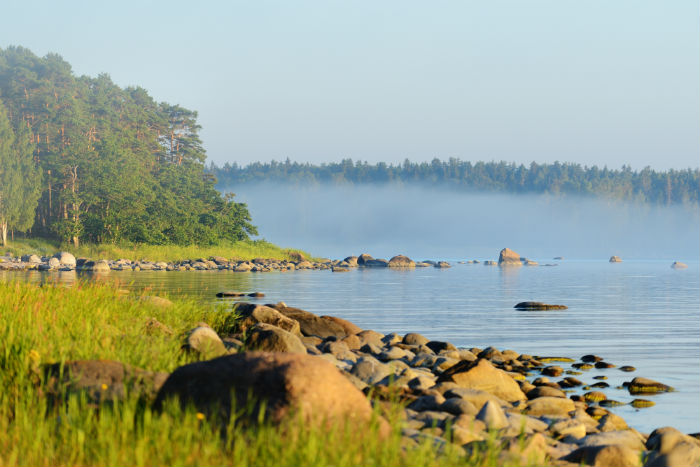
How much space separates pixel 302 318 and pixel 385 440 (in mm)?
11928

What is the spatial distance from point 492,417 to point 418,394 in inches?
66.6

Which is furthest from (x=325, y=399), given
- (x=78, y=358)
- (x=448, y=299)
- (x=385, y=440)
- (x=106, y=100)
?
(x=106, y=100)

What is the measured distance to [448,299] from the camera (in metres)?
33.6

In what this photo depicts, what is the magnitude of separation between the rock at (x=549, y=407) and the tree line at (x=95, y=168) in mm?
57576

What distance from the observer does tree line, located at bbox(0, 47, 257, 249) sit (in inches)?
2494

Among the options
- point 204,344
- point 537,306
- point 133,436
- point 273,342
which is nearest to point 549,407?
point 273,342

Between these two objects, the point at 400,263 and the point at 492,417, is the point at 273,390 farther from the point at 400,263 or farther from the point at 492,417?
the point at 400,263

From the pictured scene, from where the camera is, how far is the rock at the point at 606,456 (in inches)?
286

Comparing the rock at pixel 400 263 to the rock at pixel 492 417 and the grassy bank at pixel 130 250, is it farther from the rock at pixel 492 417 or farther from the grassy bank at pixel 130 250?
the rock at pixel 492 417

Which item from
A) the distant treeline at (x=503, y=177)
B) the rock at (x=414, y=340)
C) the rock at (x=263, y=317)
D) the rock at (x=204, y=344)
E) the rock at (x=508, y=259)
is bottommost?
the rock at (x=508, y=259)

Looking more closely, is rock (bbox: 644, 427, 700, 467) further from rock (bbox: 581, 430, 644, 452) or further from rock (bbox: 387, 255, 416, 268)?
rock (bbox: 387, 255, 416, 268)

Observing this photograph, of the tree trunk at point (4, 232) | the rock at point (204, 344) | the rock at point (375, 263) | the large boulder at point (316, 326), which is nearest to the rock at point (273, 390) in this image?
the rock at point (204, 344)

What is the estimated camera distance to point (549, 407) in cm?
1002

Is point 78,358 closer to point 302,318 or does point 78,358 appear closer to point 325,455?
point 325,455
